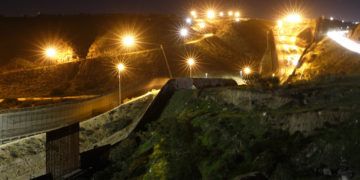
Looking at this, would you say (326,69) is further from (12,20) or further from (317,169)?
A: (12,20)

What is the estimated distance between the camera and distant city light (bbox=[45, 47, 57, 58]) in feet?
192

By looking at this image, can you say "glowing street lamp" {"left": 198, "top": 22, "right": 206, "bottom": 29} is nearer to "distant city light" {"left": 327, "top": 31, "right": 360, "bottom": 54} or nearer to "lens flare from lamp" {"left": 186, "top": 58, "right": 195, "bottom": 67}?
"lens flare from lamp" {"left": 186, "top": 58, "right": 195, "bottom": 67}

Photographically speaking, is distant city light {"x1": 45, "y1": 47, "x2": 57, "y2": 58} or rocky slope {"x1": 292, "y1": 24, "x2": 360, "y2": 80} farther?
distant city light {"x1": 45, "y1": 47, "x2": 57, "y2": 58}

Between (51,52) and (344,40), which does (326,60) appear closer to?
(344,40)

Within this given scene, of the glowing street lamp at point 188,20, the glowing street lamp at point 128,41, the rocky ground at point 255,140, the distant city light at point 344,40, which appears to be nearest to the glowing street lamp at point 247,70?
the distant city light at point 344,40

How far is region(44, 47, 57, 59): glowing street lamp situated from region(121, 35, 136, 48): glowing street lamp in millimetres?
9152

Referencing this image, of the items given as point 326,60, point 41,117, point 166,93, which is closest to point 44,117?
point 41,117

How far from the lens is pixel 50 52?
194 feet

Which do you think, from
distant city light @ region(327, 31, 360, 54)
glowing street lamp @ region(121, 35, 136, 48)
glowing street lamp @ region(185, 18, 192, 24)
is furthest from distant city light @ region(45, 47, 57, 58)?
distant city light @ region(327, 31, 360, 54)

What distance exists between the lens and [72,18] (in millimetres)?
69500

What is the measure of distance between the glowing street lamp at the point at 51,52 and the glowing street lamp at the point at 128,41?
9152mm

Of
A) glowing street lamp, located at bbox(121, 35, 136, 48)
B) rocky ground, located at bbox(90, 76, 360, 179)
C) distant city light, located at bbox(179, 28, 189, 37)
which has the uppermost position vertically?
distant city light, located at bbox(179, 28, 189, 37)

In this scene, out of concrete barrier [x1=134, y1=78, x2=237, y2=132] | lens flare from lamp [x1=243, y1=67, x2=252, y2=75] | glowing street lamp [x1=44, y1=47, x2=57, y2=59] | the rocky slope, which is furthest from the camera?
glowing street lamp [x1=44, y1=47, x2=57, y2=59]

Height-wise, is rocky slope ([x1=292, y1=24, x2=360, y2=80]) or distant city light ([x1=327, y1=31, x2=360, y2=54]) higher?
distant city light ([x1=327, y1=31, x2=360, y2=54])
